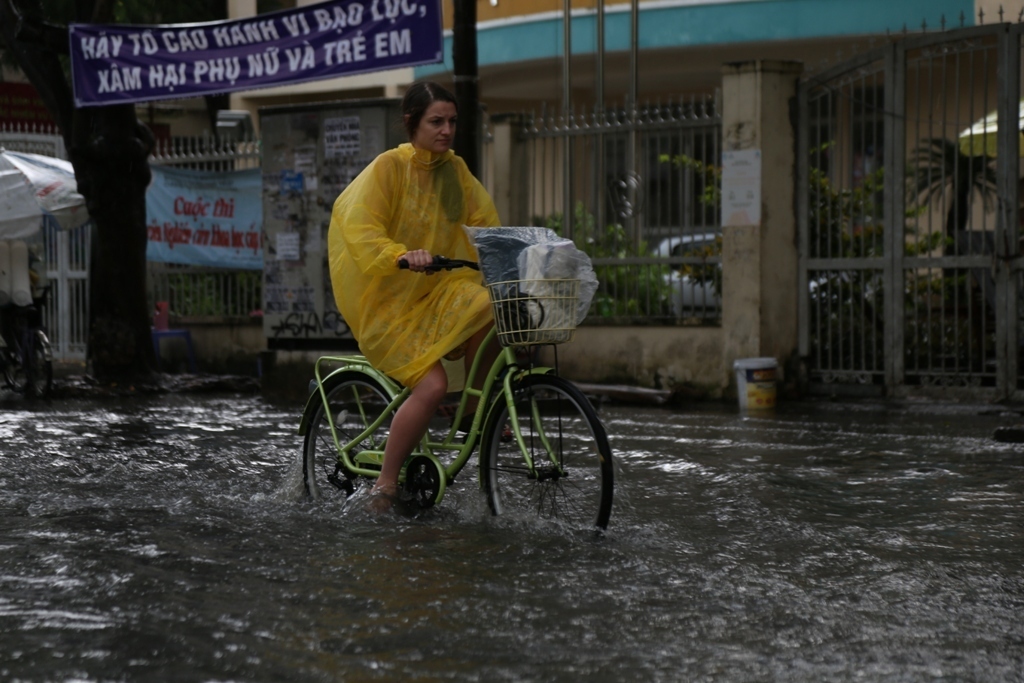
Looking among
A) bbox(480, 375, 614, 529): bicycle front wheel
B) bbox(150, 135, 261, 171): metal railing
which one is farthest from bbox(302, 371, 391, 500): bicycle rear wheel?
bbox(150, 135, 261, 171): metal railing

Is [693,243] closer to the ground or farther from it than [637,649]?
farther from it

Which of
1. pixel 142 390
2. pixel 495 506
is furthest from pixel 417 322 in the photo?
pixel 142 390

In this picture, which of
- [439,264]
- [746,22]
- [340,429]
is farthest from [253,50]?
[746,22]

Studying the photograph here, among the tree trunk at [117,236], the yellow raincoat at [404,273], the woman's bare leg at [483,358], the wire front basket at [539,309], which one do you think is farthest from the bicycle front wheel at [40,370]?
the wire front basket at [539,309]

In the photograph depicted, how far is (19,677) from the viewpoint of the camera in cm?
359

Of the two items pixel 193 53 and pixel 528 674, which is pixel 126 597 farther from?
pixel 193 53

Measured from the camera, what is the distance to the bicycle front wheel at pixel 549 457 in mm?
5180

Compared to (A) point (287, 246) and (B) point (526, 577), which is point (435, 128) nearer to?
(B) point (526, 577)

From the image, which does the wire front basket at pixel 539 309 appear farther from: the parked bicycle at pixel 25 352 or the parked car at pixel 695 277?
the parked bicycle at pixel 25 352

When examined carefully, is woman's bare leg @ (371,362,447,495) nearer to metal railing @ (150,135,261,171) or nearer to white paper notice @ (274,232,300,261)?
white paper notice @ (274,232,300,261)

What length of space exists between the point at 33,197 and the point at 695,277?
21.1 feet

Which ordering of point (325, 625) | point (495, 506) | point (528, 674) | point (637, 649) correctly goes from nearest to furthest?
point (528, 674), point (637, 649), point (325, 625), point (495, 506)

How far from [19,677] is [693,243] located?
917 cm

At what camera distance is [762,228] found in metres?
11.5
